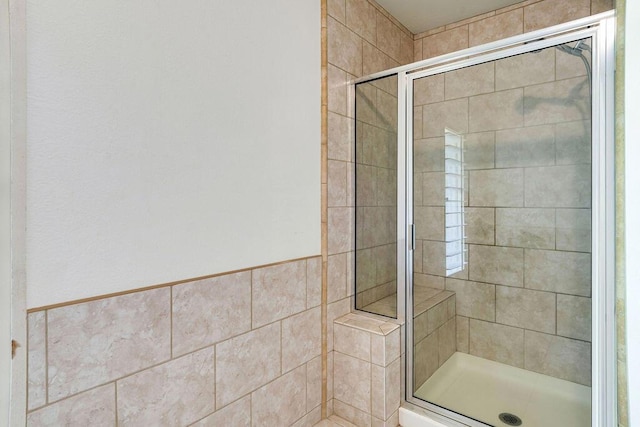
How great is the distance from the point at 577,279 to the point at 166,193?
1.63m

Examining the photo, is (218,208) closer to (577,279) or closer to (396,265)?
(396,265)

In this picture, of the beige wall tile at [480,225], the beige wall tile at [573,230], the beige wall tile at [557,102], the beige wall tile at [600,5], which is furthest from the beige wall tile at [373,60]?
the beige wall tile at [573,230]

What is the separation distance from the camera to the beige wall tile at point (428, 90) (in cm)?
163

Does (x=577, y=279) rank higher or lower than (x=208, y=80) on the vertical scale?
lower

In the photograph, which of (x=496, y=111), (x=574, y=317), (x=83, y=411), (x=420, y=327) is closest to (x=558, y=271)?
(x=574, y=317)

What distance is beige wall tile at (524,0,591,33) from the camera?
1.91 meters

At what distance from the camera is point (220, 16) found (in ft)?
4.06

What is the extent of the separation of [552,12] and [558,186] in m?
1.30

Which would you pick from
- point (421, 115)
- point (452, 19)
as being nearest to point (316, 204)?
point (421, 115)

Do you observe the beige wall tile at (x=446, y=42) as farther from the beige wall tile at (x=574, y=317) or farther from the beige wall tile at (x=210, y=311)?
the beige wall tile at (x=210, y=311)

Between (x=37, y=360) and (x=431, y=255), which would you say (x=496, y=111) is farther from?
(x=37, y=360)

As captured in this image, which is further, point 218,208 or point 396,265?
point 396,265

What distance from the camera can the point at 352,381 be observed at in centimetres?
166
